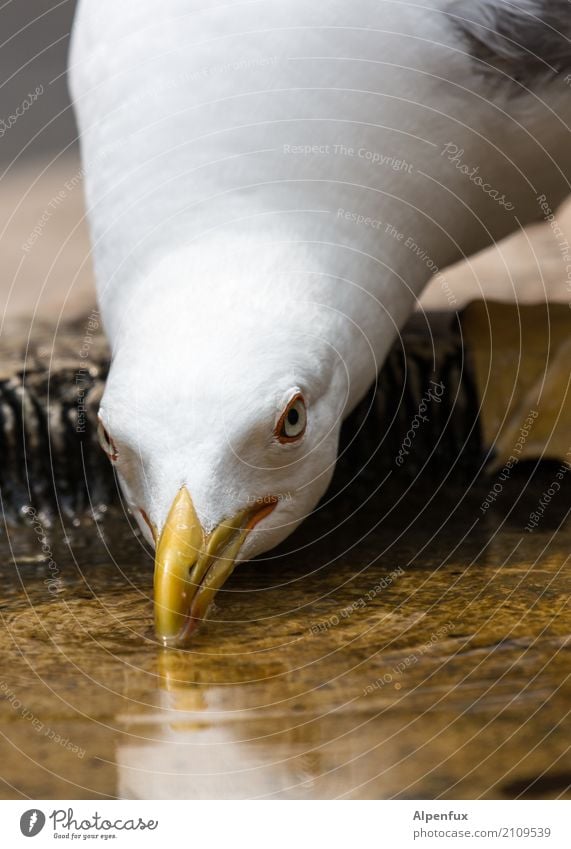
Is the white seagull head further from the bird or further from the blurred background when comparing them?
the blurred background

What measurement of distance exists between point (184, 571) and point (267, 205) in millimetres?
434

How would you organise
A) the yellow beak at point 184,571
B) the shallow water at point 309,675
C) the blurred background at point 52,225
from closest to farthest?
1. the shallow water at point 309,675
2. the yellow beak at point 184,571
3. the blurred background at point 52,225

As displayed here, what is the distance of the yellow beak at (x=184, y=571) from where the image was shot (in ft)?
3.37

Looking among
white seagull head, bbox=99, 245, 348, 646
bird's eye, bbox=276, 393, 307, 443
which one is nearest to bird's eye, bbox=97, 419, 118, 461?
white seagull head, bbox=99, 245, 348, 646

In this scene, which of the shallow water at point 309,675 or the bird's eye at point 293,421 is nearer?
the shallow water at point 309,675

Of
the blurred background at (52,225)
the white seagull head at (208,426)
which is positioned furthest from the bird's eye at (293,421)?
the blurred background at (52,225)

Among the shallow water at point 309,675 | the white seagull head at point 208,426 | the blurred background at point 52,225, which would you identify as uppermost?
the blurred background at point 52,225

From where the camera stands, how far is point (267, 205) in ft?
4.17

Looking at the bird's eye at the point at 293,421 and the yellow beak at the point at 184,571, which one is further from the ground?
the bird's eye at the point at 293,421

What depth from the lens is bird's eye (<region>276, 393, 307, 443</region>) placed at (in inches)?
43.1

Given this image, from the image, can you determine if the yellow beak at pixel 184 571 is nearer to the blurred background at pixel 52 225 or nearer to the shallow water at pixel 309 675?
the shallow water at pixel 309 675

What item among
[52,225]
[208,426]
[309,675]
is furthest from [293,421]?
[52,225]

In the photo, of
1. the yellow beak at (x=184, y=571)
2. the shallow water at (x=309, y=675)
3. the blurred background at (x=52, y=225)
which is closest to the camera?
the shallow water at (x=309, y=675)

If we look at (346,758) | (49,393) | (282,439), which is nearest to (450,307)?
(49,393)
